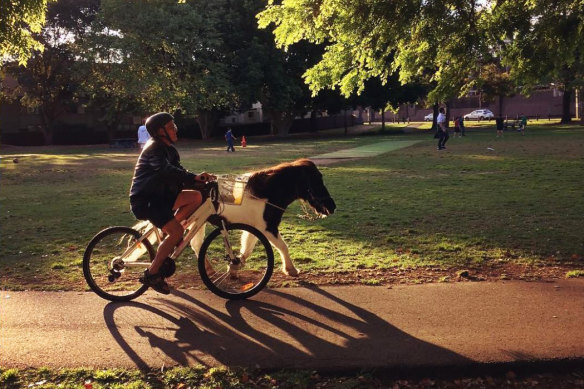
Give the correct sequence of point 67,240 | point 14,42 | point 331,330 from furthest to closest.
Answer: point 14,42
point 67,240
point 331,330

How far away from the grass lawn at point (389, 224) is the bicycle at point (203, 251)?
0.62 metres

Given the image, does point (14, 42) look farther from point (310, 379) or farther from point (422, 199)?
point (310, 379)

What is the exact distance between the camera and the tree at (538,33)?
7418 millimetres

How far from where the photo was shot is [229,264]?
18.5 feet

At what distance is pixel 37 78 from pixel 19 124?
30.1 ft

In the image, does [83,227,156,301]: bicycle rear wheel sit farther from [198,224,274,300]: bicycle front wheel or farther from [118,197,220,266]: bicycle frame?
[198,224,274,300]: bicycle front wheel

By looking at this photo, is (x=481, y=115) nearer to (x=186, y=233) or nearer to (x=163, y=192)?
(x=186, y=233)

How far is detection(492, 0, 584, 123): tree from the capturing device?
7.42 meters

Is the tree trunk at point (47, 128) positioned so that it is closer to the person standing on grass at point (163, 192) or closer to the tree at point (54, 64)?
the tree at point (54, 64)

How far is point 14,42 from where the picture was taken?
36.1 ft

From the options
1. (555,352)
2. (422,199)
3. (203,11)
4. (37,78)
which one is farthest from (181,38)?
(555,352)

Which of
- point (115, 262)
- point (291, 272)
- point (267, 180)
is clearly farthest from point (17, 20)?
point (291, 272)

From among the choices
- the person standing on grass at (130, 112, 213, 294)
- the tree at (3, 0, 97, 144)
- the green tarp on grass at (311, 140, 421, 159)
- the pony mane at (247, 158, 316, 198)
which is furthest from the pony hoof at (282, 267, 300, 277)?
the tree at (3, 0, 97, 144)

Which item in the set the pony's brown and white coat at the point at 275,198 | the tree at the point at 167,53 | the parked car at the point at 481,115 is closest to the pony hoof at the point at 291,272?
the pony's brown and white coat at the point at 275,198
